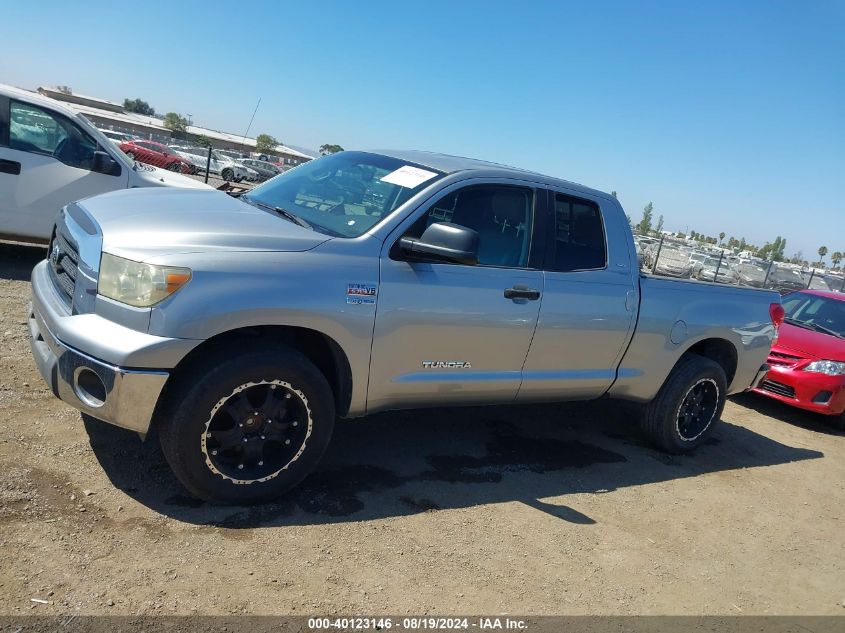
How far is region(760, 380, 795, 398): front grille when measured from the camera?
24.3ft

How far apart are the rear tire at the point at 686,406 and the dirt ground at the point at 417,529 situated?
0.21 m

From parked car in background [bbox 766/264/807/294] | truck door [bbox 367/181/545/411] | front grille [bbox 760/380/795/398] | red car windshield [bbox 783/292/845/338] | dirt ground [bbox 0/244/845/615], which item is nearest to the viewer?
dirt ground [bbox 0/244/845/615]

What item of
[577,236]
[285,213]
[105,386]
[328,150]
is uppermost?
[328,150]

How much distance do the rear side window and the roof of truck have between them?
12 centimetres

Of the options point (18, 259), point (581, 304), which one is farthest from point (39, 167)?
point (581, 304)

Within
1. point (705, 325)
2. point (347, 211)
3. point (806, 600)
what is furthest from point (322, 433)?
point (705, 325)

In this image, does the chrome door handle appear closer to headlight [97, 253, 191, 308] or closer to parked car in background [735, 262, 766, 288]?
headlight [97, 253, 191, 308]

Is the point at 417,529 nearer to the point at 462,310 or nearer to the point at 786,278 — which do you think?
the point at 462,310

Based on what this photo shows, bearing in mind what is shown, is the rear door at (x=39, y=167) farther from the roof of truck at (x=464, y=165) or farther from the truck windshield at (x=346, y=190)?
the roof of truck at (x=464, y=165)

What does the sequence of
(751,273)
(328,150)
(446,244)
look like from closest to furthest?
(446,244) → (328,150) → (751,273)

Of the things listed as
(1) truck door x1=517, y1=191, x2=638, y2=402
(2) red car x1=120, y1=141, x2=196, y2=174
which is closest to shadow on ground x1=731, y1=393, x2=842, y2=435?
(1) truck door x1=517, y1=191, x2=638, y2=402

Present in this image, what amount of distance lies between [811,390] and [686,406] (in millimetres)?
2674

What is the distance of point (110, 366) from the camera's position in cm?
304

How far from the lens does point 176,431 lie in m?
3.18
